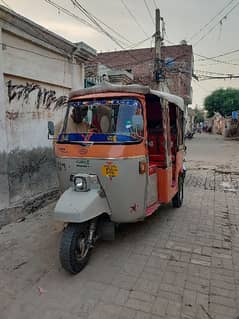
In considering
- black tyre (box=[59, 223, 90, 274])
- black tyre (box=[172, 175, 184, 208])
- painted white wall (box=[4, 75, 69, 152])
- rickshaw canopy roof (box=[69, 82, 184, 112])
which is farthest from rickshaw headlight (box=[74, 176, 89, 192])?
black tyre (box=[172, 175, 184, 208])

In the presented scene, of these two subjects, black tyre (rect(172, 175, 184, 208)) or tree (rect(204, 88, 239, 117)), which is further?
tree (rect(204, 88, 239, 117))

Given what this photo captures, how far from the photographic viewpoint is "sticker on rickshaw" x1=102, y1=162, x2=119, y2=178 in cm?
343

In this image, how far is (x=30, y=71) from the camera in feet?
17.4

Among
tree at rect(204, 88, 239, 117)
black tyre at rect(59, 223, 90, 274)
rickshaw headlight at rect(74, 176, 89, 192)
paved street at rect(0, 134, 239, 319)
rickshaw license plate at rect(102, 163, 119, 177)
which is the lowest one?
paved street at rect(0, 134, 239, 319)

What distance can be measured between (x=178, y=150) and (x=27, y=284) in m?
3.77

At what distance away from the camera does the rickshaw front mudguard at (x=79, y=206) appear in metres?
3.10

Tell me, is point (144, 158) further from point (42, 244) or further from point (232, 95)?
point (232, 95)

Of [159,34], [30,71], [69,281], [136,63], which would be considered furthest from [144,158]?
[136,63]

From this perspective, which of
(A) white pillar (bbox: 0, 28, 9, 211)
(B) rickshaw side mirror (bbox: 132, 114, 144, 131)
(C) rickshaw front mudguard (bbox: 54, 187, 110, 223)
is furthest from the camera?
(A) white pillar (bbox: 0, 28, 9, 211)

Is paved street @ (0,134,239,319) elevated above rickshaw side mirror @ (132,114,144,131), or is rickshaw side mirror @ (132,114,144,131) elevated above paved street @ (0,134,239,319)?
rickshaw side mirror @ (132,114,144,131)

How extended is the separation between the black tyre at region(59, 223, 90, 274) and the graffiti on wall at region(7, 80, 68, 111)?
2.93 metres

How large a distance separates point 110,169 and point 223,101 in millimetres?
48633

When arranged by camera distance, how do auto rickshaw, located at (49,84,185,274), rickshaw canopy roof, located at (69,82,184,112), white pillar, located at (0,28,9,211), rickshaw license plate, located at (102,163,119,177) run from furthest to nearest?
white pillar, located at (0,28,9,211) → rickshaw canopy roof, located at (69,82,184,112) → rickshaw license plate, located at (102,163,119,177) → auto rickshaw, located at (49,84,185,274)

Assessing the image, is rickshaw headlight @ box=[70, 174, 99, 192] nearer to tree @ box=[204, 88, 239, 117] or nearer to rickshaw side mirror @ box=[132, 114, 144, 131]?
rickshaw side mirror @ box=[132, 114, 144, 131]
